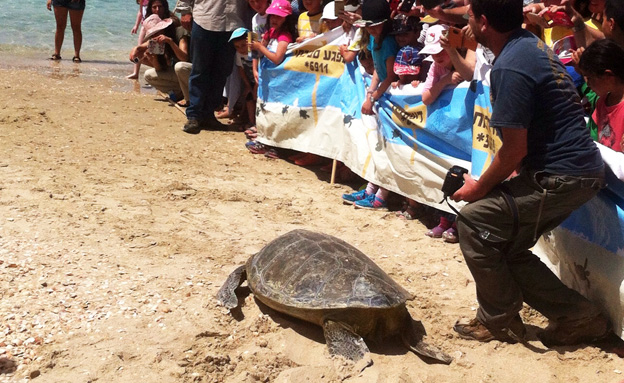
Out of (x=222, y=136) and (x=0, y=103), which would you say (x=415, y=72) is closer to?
(x=222, y=136)

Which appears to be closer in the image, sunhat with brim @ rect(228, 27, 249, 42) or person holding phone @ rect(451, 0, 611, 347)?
person holding phone @ rect(451, 0, 611, 347)

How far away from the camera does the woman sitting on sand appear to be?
356 inches

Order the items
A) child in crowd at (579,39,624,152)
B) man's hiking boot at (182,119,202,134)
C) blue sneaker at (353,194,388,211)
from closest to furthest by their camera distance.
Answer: child in crowd at (579,39,624,152)
blue sneaker at (353,194,388,211)
man's hiking boot at (182,119,202,134)

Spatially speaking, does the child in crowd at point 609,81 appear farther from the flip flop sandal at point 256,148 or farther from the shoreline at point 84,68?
the shoreline at point 84,68

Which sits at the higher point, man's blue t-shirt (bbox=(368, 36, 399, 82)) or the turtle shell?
man's blue t-shirt (bbox=(368, 36, 399, 82))

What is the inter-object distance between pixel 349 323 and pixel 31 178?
3704mm

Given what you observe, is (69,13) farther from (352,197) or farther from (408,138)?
(408,138)

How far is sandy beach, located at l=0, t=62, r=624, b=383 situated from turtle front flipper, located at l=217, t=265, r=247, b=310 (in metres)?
0.08

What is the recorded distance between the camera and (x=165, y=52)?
30.7ft

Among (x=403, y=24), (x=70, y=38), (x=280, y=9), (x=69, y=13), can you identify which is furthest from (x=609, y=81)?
(x=70, y=38)

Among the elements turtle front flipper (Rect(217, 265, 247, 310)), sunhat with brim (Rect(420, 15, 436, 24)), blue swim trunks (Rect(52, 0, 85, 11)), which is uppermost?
sunhat with brim (Rect(420, 15, 436, 24))

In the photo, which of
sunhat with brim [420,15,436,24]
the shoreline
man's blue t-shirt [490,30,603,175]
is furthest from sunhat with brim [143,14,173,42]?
man's blue t-shirt [490,30,603,175]

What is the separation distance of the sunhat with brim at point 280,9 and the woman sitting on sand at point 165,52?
83.2 inches

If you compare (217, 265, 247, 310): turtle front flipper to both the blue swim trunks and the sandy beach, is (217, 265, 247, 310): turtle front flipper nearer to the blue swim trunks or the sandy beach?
the sandy beach
